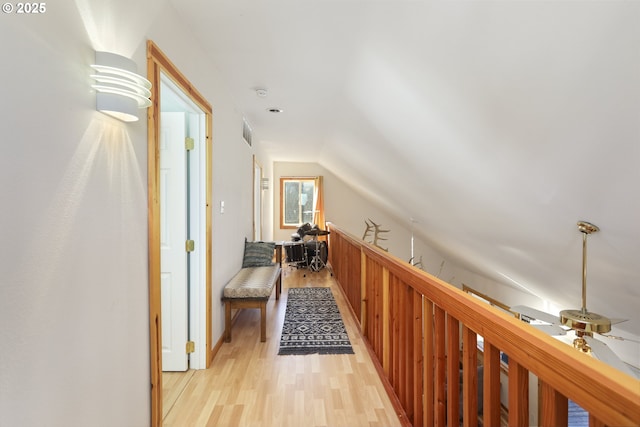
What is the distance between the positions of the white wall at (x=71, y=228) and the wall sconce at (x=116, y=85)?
36mm

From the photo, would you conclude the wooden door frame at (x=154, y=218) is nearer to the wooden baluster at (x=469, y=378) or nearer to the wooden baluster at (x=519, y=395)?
the wooden baluster at (x=469, y=378)

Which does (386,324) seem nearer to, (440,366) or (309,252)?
(440,366)

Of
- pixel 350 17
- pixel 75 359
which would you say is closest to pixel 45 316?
pixel 75 359

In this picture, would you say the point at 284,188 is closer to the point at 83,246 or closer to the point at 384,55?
the point at 384,55

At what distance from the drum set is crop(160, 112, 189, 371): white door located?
3.42 metres

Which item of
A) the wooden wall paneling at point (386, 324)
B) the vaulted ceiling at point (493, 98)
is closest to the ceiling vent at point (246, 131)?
the vaulted ceiling at point (493, 98)

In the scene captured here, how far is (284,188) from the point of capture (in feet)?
28.2

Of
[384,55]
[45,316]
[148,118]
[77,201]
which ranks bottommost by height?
[45,316]

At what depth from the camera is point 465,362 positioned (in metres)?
1.13

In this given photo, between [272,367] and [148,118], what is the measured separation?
2.05m

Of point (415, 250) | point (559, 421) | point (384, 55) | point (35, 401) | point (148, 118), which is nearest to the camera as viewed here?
point (559, 421)

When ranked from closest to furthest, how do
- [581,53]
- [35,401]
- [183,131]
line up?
[35,401]
[581,53]
[183,131]

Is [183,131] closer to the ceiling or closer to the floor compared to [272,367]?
closer to the ceiling

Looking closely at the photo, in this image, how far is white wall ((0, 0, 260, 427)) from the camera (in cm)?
86
